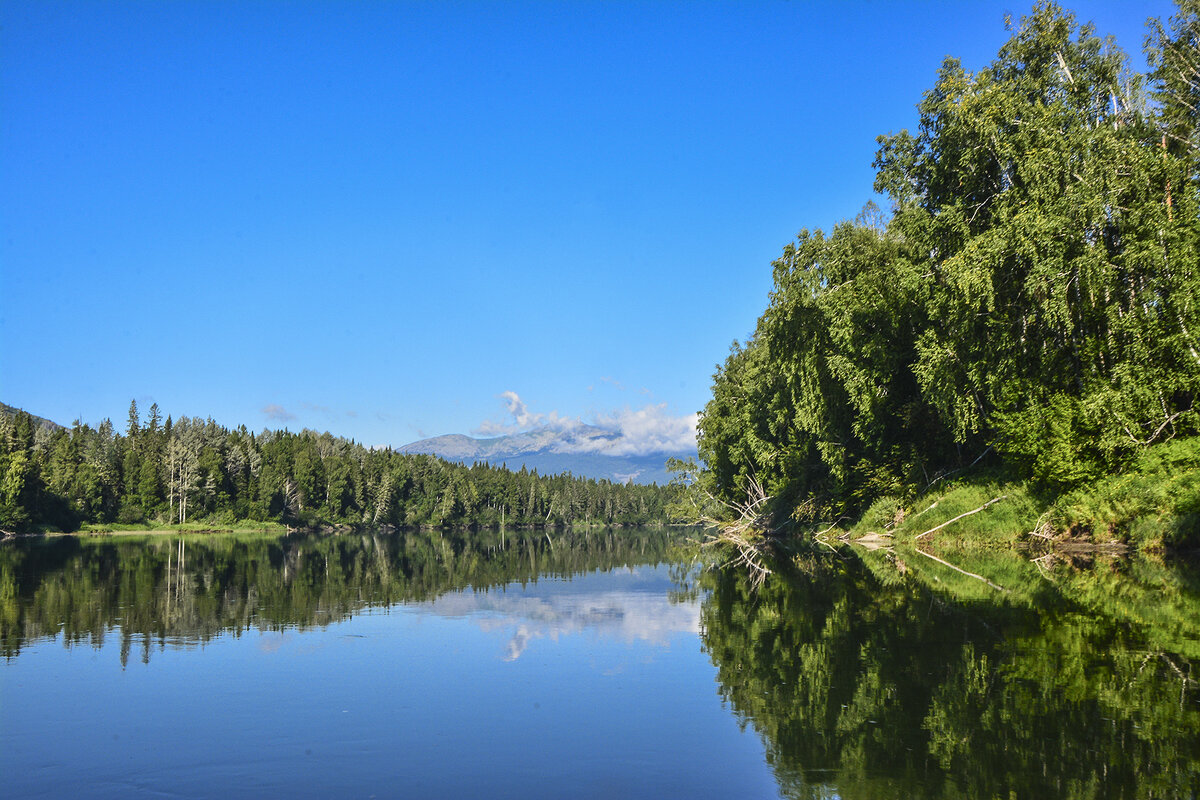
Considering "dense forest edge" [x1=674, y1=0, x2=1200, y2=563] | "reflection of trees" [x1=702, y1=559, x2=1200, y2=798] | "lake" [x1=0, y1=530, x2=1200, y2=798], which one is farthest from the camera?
"dense forest edge" [x1=674, y1=0, x2=1200, y2=563]

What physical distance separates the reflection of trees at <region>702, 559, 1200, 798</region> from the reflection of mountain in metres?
1.63

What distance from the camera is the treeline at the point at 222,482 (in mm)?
110188

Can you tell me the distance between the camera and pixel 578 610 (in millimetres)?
21141

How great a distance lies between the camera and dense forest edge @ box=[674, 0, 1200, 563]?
29438 millimetres

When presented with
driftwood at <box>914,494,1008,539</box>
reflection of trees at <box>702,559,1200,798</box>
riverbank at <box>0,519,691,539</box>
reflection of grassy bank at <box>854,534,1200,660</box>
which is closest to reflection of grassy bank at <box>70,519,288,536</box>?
riverbank at <box>0,519,691,539</box>

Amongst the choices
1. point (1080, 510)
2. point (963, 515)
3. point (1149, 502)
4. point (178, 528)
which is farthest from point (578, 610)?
point (178, 528)

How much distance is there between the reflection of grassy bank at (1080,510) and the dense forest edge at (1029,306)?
0.08 metres

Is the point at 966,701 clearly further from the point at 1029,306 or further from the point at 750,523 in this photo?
the point at 750,523

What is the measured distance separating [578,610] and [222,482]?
131 meters

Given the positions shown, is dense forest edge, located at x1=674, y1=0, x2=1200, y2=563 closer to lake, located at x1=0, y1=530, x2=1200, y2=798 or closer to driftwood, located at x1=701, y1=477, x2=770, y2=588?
lake, located at x1=0, y1=530, x2=1200, y2=798

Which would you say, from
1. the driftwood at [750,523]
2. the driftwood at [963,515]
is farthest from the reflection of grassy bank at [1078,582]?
the driftwood at [750,523]

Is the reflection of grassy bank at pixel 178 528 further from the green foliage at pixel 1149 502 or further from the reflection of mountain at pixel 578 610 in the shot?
the green foliage at pixel 1149 502

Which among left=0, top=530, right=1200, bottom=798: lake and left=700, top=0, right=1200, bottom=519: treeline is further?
left=700, top=0, right=1200, bottom=519: treeline

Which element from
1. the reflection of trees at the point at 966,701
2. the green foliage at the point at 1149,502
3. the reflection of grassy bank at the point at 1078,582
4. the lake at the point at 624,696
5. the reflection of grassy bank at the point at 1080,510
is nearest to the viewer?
the reflection of trees at the point at 966,701
